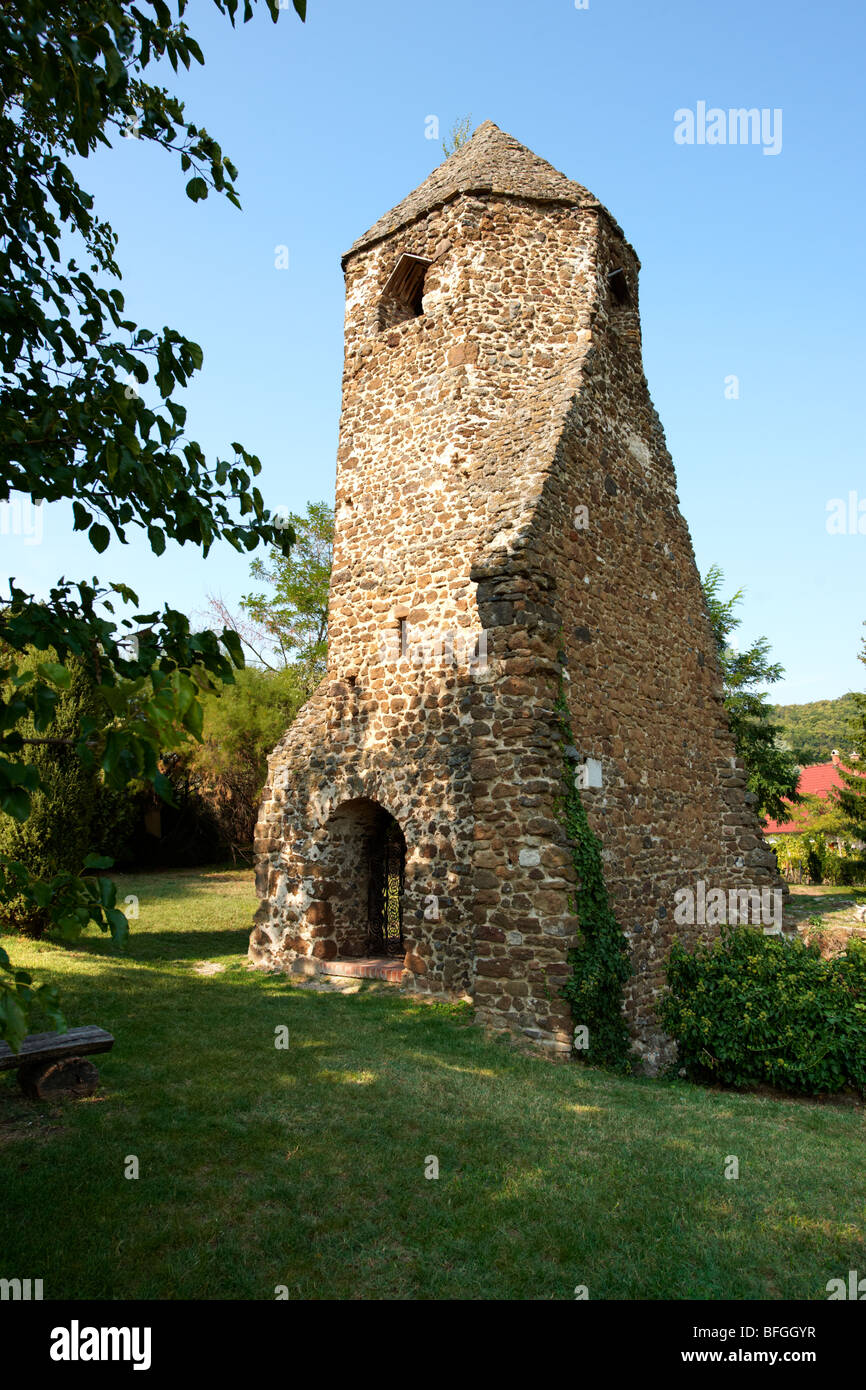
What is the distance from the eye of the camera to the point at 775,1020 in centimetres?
764

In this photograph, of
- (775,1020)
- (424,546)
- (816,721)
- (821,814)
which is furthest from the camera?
(816,721)

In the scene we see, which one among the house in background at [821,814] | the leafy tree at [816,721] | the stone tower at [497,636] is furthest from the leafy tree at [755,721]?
the leafy tree at [816,721]

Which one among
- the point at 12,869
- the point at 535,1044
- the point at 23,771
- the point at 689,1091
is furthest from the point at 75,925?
the point at 689,1091

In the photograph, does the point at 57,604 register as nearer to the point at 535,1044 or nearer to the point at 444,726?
the point at 535,1044

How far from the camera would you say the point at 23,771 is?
231 cm

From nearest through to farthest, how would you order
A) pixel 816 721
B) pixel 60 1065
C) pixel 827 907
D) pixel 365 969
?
pixel 60 1065 < pixel 365 969 < pixel 827 907 < pixel 816 721

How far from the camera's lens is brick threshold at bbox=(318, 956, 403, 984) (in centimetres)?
1010

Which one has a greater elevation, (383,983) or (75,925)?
(75,925)

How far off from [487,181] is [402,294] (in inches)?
78.6

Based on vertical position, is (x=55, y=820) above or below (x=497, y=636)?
below

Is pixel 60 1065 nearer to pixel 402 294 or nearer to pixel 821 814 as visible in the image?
pixel 402 294

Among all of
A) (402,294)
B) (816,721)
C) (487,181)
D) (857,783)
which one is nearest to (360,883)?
(402,294)
